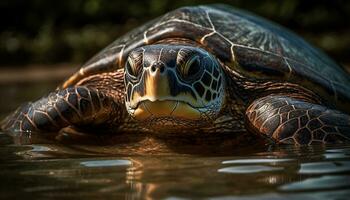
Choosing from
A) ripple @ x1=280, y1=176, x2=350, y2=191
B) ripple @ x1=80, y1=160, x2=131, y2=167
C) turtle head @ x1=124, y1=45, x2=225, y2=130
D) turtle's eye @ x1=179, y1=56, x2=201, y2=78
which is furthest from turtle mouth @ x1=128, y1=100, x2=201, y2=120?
ripple @ x1=280, y1=176, x2=350, y2=191

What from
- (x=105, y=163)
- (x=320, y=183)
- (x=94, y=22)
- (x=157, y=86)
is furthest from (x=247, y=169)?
(x=94, y=22)

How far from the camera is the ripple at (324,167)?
2912mm

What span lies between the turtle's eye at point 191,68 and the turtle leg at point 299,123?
0.61 meters

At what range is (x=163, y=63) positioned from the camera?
3.85 metres

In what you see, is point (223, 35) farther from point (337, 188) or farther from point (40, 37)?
point (40, 37)

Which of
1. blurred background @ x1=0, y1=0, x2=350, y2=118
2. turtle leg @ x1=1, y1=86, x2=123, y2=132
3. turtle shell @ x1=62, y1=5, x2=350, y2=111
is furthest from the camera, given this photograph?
blurred background @ x1=0, y1=0, x2=350, y2=118

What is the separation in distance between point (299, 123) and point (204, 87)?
0.66 m

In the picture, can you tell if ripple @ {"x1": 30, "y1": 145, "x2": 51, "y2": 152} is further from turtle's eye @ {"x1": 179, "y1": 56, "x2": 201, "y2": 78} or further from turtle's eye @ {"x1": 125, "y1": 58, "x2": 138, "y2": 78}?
turtle's eye @ {"x1": 179, "y1": 56, "x2": 201, "y2": 78}

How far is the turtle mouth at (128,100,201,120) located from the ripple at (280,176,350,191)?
4.27 ft

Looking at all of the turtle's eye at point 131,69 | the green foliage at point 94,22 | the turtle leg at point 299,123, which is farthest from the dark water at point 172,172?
the green foliage at point 94,22

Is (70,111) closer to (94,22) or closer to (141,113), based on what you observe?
(141,113)

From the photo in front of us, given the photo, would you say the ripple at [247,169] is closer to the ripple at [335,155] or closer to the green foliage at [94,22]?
the ripple at [335,155]

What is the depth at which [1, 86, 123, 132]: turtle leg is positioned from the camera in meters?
4.81

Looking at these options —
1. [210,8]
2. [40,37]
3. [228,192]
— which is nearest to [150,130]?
[210,8]
